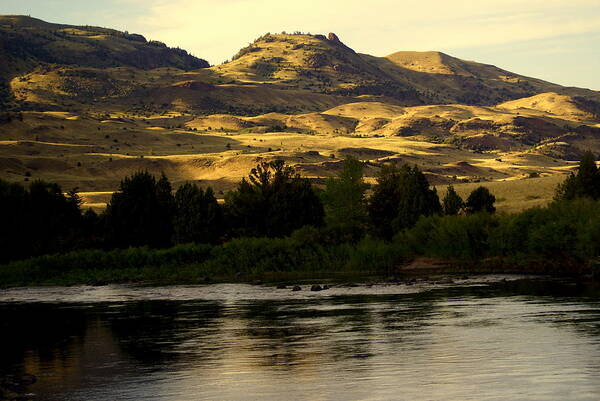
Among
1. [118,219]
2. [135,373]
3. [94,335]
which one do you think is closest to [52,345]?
[94,335]

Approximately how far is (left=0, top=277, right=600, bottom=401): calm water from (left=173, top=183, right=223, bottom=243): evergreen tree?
29.4 metres

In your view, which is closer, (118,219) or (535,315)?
(535,315)

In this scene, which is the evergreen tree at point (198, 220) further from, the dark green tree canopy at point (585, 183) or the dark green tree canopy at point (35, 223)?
the dark green tree canopy at point (585, 183)

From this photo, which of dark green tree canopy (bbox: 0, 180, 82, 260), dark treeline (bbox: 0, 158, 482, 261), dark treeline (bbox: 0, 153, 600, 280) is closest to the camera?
dark treeline (bbox: 0, 153, 600, 280)

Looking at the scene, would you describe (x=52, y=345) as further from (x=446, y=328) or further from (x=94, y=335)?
(x=446, y=328)

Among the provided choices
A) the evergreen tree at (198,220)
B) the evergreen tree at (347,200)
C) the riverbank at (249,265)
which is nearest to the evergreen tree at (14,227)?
the riverbank at (249,265)

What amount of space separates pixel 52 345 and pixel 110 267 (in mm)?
44331

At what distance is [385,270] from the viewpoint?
69562 millimetres

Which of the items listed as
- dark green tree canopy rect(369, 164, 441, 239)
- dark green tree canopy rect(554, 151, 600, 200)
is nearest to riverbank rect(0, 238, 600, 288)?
dark green tree canopy rect(369, 164, 441, 239)

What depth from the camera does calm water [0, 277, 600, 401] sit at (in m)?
23.6

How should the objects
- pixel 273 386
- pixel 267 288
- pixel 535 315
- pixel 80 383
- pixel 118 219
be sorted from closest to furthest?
1. pixel 273 386
2. pixel 80 383
3. pixel 535 315
4. pixel 267 288
5. pixel 118 219

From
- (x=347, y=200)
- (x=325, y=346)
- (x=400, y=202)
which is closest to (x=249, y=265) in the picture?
(x=347, y=200)

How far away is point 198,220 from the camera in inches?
3280

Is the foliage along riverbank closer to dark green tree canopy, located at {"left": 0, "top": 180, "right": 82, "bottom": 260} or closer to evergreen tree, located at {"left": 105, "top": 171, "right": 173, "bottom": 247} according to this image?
evergreen tree, located at {"left": 105, "top": 171, "right": 173, "bottom": 247}
